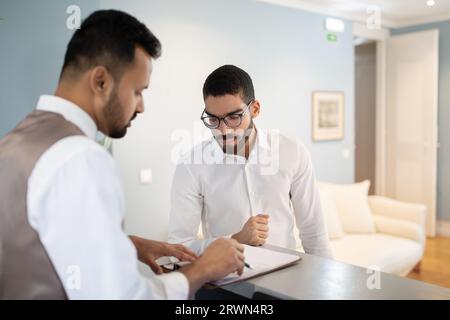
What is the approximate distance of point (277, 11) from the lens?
3678 mm

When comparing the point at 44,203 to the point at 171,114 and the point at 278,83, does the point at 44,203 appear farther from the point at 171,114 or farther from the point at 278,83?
the point at 278,83

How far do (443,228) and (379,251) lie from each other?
2.04m

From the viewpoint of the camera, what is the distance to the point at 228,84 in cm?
131

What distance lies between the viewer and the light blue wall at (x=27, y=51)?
2.38m

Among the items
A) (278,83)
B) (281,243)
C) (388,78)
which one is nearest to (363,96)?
(388,78)

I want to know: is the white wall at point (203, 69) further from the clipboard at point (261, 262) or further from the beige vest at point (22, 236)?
the beige vest at point (22, 236)

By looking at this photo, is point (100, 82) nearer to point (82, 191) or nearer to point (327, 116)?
point (82, 191)

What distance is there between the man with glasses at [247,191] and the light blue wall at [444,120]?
148 inches

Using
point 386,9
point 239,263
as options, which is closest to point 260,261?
point 239,263

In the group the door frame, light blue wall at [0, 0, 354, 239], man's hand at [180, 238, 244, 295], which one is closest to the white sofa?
light blue wall at [0, 0, 354, 239]

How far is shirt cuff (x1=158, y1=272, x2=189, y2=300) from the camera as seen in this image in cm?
75

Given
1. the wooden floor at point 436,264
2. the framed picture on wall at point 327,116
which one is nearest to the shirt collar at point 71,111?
the wooden floor at point 436,264

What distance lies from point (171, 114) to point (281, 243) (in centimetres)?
170

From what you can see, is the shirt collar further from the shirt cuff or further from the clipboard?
the clipboard
